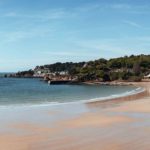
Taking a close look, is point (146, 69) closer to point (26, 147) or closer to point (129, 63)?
point (129, 63)

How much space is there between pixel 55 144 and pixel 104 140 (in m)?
2.09

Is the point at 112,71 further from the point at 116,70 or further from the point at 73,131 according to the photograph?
the point at 73,131

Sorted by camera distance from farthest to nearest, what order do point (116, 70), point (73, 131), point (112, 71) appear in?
point (116, 70)
point (112, 71)
point (73, 131)

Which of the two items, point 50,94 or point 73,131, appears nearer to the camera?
point 73,131

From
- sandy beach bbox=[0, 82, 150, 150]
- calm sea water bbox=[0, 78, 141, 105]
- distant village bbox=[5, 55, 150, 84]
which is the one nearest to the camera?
sandy beach bbox=[0, 82, 150, 150]

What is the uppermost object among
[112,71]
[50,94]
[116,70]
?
[116,70]

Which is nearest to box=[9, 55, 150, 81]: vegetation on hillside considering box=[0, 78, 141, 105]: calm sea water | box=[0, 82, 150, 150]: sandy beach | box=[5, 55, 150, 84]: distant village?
box=[5, 55, 150, 84]: distant village

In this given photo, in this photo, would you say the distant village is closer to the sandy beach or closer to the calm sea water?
the calm sea water

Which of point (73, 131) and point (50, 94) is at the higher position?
point (73, 131)

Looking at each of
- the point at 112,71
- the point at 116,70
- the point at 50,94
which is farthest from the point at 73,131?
the point at 116,70

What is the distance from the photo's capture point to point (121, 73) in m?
119

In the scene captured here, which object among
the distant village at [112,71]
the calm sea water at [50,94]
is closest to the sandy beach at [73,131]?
the calm sea water at [50,94]

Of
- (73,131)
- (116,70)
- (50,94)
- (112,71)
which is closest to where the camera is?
(73,131)

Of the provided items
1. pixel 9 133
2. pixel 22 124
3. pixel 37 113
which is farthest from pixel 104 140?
pixel 37 113
